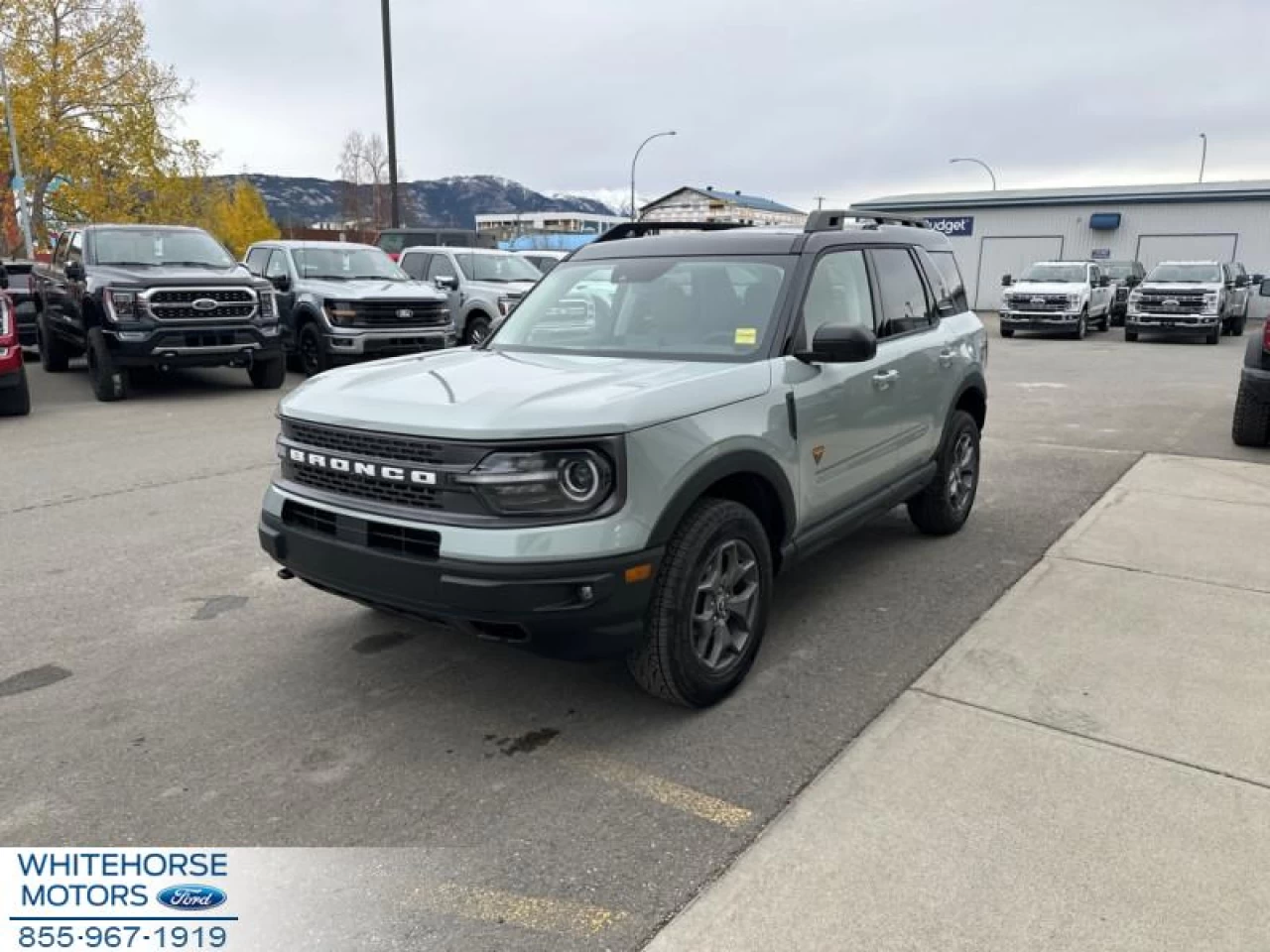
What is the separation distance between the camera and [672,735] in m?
3.31

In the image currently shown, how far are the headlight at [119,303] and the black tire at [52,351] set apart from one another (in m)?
3.91

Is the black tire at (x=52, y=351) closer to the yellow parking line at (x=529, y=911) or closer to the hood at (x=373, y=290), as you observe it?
the hood at (x=373, y=290)

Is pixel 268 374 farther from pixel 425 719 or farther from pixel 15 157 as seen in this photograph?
pixel 15 157

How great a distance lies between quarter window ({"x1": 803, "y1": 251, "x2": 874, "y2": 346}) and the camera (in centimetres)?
406

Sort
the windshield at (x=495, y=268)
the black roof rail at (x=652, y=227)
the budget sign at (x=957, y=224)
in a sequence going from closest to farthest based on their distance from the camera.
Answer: the black roof rail at (x=652, y=227) → the windshield at (x=495, y=268) → the budget sign at (x=957, y=224)

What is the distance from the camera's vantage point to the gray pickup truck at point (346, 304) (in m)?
12.5

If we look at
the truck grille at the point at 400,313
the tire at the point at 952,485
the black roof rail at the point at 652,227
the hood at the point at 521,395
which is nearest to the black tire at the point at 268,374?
the truck grille at the point at 400,313

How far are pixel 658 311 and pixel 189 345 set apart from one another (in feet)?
28.5

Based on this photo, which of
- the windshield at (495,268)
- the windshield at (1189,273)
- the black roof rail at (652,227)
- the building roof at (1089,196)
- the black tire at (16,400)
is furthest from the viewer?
the building roof at (1089,196)

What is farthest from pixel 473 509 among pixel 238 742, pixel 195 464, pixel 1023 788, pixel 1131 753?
pixel 195 464

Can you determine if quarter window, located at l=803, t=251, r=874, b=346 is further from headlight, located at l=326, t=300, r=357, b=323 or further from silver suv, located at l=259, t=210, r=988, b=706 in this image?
headlight, located at l=326, t=300, r=357, b=323

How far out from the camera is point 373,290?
507 inches

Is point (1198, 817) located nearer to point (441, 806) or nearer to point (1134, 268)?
point (441, 806)

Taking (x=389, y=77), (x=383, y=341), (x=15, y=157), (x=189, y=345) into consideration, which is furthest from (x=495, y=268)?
(x=15, y=157)
